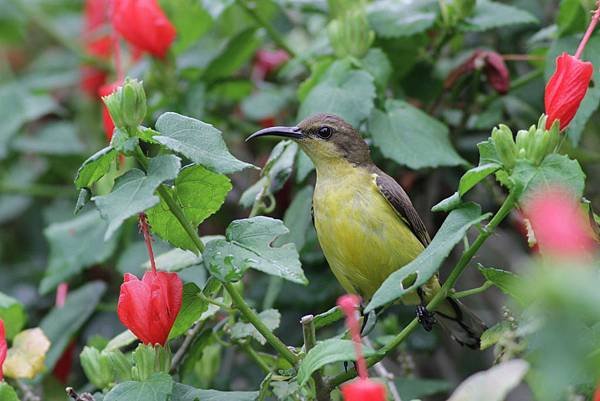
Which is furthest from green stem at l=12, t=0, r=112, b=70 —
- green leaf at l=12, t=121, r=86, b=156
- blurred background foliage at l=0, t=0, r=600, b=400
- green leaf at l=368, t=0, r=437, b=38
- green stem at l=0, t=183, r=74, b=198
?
green leaf at l=368, t=0, r=437, b=38

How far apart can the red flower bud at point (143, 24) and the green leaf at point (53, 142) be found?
0.75 m

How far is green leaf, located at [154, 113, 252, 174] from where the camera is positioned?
1.53 meters

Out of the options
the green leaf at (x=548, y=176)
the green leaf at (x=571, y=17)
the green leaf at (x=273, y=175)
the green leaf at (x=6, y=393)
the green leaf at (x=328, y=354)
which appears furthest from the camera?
the green leaf at (x=571, y=17)

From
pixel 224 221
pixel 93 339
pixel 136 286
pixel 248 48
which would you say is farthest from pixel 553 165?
pixel 224 221

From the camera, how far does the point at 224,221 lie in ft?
10.6

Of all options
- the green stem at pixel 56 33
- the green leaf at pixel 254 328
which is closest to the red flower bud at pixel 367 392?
the green leaf at pixel 254 328

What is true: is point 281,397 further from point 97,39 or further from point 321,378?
point 97,39

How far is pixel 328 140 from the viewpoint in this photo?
2469 mm

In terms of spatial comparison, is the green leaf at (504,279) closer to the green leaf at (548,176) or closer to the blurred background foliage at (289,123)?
the green leaf at (548,176)

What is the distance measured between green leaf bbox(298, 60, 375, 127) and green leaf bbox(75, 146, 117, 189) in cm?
91

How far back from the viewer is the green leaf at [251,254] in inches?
62.7

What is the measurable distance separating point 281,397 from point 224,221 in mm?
1550

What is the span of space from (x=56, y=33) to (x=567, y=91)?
2.76m

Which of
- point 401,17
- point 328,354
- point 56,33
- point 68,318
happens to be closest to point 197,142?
point 328,354
